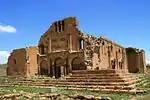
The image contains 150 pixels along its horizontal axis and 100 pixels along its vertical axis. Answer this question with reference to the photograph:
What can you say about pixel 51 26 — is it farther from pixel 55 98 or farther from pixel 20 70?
pixel 55 98

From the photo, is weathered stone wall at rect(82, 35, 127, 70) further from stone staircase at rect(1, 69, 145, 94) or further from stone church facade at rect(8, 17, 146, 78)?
stone staircase at rect(1, 69, 145, 94)

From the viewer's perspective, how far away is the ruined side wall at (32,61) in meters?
39.2

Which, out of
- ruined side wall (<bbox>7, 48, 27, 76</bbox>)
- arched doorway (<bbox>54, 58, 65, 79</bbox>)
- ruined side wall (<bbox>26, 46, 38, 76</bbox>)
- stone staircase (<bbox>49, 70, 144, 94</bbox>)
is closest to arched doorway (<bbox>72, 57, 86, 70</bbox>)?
arched doorway (<bbox>54, 58, 65, 79</bbox>)

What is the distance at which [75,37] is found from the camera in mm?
39562

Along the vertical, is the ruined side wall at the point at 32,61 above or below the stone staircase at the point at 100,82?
above

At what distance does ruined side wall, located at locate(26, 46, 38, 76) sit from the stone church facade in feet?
1.74

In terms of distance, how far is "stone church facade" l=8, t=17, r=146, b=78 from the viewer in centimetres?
3621

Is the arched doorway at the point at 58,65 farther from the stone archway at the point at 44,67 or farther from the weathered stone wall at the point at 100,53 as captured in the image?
the weathered stone wall at the point at 100,53

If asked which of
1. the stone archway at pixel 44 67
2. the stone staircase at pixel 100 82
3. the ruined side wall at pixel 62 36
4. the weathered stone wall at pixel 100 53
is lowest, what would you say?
the stone staircase at pixel 100 82

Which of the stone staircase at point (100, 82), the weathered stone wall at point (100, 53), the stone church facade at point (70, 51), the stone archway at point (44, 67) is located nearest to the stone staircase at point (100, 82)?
the stone staircase at point (100, 82)

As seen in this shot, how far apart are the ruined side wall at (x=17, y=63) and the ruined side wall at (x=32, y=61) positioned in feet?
2.15

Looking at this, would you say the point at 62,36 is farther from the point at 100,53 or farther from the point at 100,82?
the point at 100,82

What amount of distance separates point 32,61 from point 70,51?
23.1ft

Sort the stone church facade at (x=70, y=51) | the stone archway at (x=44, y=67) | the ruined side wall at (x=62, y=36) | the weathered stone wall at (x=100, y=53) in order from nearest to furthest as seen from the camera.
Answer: the weathered stone wall at (x=100, y=53) < the stone church facade at (x=70, y=51) < the ruined side wall at (x=62, y=36) < the stone archway at (x=44, y=67)
